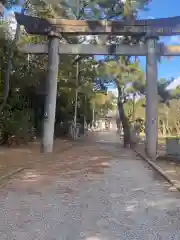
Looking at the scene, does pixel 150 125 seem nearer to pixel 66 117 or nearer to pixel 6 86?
pixel 6 86

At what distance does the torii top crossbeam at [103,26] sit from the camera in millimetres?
15703

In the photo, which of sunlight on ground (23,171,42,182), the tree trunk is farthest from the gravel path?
the tree trunk

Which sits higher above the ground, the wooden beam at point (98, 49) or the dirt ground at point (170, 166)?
the wooden beam at point (98, 49)

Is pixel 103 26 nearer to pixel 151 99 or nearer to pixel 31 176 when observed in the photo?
pixel 151 99

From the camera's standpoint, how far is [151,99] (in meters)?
15.8

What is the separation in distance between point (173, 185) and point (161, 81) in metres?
17.2

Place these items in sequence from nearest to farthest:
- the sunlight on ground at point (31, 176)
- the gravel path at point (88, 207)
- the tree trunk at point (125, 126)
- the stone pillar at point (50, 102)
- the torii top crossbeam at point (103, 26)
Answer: the gravel path at point (88, 207), the sunlight on ground at point (31, 176), the torii top crossbeam at point (103, 26), the stone pillar at point (50, 102), the tree trunk at point (125, 126)

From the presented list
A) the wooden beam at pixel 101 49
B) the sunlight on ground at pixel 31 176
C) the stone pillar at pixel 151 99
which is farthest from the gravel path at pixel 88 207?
the wooden beam at pixel 101 49

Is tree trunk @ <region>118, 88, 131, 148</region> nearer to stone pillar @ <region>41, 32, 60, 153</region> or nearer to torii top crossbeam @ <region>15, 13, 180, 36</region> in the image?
torii top crossbeam @ <region>15, 13, 180, 36</region>

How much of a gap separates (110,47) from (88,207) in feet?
38.5

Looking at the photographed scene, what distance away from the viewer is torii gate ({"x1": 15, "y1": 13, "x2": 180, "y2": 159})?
15773mm

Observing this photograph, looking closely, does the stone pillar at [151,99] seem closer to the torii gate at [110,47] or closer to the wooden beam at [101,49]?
the torii gate at [110,47]

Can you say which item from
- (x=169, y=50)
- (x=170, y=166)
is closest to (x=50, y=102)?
(x=169, y=50)

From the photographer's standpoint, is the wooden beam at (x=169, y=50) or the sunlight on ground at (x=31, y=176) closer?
the sunlight on ground at (x=31, y=176)
